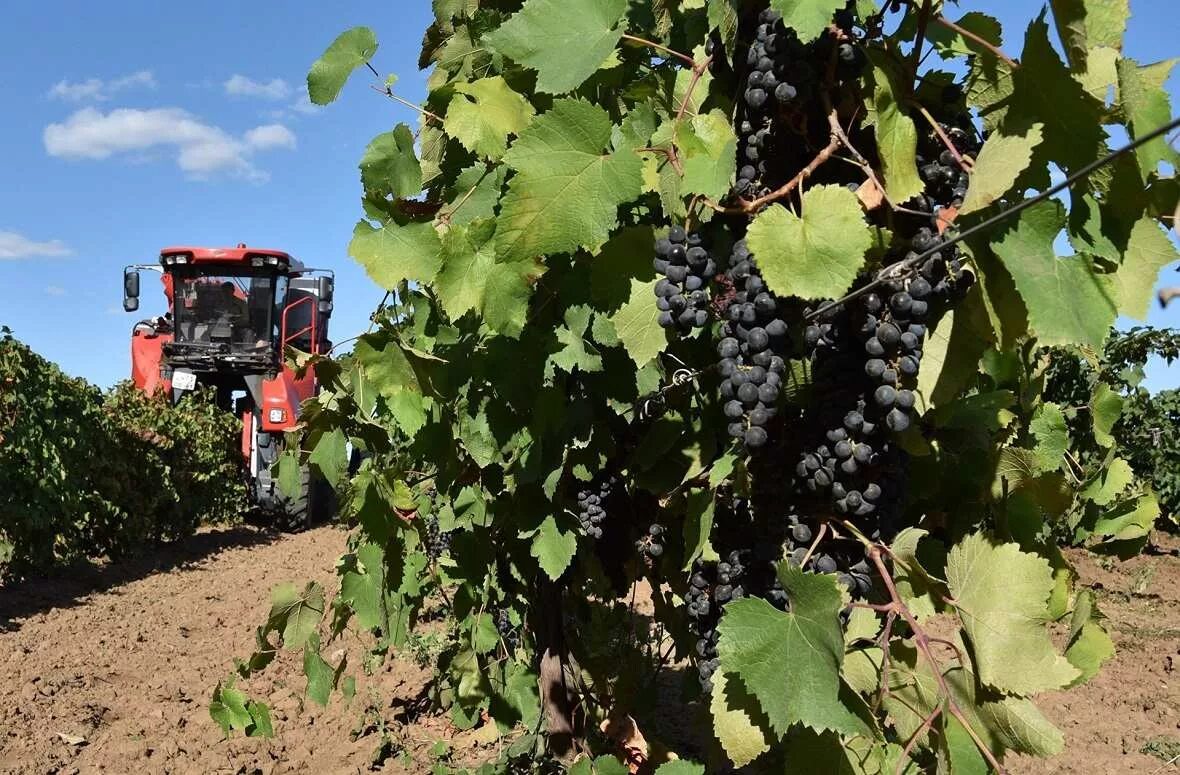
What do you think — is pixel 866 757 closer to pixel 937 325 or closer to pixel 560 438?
pixel 937 325

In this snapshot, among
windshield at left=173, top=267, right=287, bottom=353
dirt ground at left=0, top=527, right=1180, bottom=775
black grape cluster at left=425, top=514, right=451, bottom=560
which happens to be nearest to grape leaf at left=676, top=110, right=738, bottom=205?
dirt ground at left=0, top=527, right=1180, bottom=775

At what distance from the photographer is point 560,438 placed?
226 centimetres

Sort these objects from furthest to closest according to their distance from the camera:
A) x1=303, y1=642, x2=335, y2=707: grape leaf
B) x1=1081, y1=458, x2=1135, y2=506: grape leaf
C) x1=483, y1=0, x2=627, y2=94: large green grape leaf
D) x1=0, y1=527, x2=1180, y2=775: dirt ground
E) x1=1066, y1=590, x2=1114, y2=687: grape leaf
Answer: x1=0, y1=527, x2=1180, y2=775: dirt ground → x1=303, y1=642, x2=335, y2=707: grape leaf → x1=1081, y1=458, x2=1135, y2=506: grape leaf → x1=1066, y1=590, x2=1114, y2=687: grape leaf → x1=483, y1=0, x2=627, y2=94: large green grape leaf

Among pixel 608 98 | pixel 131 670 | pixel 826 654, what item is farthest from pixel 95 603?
pixel 826 654

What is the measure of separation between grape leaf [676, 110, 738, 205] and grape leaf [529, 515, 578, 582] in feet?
4.02

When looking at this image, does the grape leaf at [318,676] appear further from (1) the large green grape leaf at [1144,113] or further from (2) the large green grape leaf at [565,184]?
(1) the large green grape leaf at [1144,113]

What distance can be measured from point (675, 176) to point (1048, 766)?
364cm

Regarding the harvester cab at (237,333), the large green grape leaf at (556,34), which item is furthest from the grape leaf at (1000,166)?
the harvester cab at (237,333)

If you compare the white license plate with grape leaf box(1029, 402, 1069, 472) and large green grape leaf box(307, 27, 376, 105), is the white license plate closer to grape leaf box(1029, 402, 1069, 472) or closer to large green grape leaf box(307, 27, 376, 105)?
large green grape leaf box(307, 27, 376, 105)

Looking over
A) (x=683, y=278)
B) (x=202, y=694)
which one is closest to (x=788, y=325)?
(x=683, y=278)

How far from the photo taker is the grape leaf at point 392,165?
212 cm

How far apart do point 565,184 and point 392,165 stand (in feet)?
2.45

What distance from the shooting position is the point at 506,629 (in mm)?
A: 3873

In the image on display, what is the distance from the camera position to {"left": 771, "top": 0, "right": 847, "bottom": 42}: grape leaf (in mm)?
1225
